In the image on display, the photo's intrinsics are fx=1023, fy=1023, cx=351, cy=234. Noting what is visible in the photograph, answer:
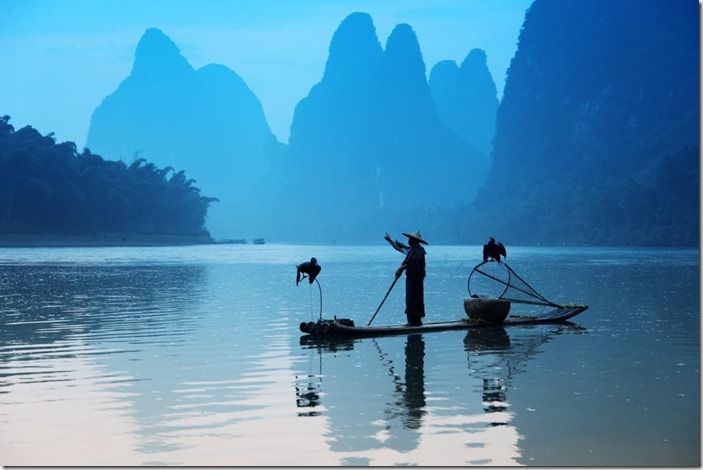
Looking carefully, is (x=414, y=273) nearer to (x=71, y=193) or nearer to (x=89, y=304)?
(x=89, y=304)

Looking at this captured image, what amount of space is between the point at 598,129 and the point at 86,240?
3588 inches

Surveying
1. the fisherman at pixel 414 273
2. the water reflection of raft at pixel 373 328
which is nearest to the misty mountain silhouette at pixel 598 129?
the water reflection of raft at pixel 373 328

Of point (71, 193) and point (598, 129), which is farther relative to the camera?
point (598, 129)

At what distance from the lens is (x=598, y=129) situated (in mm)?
166625

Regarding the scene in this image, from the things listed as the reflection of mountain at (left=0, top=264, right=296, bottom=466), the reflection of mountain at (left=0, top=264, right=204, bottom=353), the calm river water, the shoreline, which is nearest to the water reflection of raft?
the calm river water

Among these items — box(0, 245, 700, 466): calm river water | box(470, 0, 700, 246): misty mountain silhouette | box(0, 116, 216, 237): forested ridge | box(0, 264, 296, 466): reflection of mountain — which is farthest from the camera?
box(470, 0, 700, 246): misty mountain silhouette

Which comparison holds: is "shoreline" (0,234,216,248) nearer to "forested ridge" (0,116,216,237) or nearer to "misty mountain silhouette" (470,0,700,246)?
"forested ridge" (0,116,216,237)

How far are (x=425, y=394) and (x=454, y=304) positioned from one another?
649 inches

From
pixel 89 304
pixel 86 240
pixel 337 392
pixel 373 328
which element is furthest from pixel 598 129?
pixel 337 392

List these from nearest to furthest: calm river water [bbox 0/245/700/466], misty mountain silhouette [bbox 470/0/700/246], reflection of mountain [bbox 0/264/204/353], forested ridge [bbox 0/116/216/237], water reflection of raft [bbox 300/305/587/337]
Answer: calm river water [bbox 0/245/700/466]
water reflection of raft [bbox 300/305/587/337]
reflection of mountain [bbox 0/264/204/353]
forested ridge [bbox 0/116/216/237]
misty mountain silhouette [bbox 470/0/700/246]

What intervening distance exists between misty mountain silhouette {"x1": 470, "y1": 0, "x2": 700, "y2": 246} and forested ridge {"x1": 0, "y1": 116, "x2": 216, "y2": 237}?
49.7 meters

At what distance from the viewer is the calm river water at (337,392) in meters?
8.61

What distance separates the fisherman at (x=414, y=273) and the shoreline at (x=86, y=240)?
81616 mm

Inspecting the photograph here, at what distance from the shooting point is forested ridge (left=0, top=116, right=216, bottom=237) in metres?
95.4
